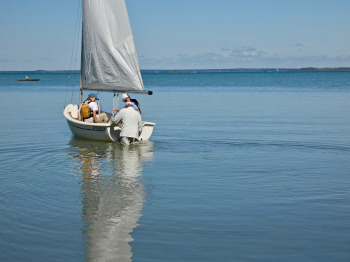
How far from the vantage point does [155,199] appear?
10.6m

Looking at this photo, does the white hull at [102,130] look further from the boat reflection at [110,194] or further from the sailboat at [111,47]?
the boat reflection at [110,194]

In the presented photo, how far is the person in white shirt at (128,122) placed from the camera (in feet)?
58.4

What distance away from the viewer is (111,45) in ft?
68.6

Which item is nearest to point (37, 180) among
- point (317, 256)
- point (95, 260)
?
point (95, 260)

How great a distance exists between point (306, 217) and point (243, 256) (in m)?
2.32

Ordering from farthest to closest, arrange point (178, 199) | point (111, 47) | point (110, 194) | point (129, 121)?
point (111, 47)
point (129, 121)
point (110, 194)
point (178, 199)

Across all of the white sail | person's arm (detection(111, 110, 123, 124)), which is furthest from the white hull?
the white sail

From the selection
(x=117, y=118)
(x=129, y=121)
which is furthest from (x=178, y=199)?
(x=117, y=118)

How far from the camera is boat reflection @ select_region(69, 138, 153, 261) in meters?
7.77

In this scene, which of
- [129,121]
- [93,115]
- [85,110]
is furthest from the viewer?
[85,110]

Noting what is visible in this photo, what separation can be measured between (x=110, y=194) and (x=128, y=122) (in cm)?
725

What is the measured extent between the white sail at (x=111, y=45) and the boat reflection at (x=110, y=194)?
3.34m

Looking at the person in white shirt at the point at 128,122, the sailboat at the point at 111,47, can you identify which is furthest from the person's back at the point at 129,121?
the sailboat at the point at 111,47

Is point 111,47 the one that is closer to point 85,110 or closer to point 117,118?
point 85,110
